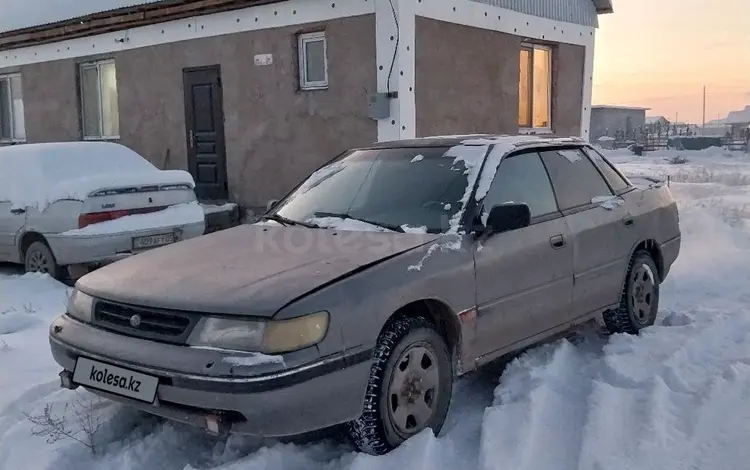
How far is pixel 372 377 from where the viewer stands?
10.4 feet

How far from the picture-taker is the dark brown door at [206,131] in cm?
1077

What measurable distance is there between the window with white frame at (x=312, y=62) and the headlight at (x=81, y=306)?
640cm

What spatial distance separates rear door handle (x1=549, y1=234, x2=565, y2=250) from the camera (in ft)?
14.0

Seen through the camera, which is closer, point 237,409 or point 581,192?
point 237,409

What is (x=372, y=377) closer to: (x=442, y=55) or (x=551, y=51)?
(x=442, y=55)

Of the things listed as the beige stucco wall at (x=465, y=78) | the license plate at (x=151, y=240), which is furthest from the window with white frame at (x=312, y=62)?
the license plate at (x=151, y=240)

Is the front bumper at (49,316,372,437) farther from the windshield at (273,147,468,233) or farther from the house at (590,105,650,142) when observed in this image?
the house at (590,105,650,142)

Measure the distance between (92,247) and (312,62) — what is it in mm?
4389

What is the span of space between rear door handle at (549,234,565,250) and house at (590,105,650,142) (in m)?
51.9

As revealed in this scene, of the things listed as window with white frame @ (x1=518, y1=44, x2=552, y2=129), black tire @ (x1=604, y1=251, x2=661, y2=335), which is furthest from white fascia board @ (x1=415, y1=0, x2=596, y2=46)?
black tire @ (x1=604, y1=251, x2=661, y2=335)

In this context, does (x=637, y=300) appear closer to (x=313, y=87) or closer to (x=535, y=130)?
(x=313, y=87)

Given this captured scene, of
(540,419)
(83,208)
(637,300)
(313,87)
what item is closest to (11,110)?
(313,87)

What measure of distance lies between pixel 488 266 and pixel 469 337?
0.41 m

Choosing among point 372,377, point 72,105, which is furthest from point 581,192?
point 72,105
